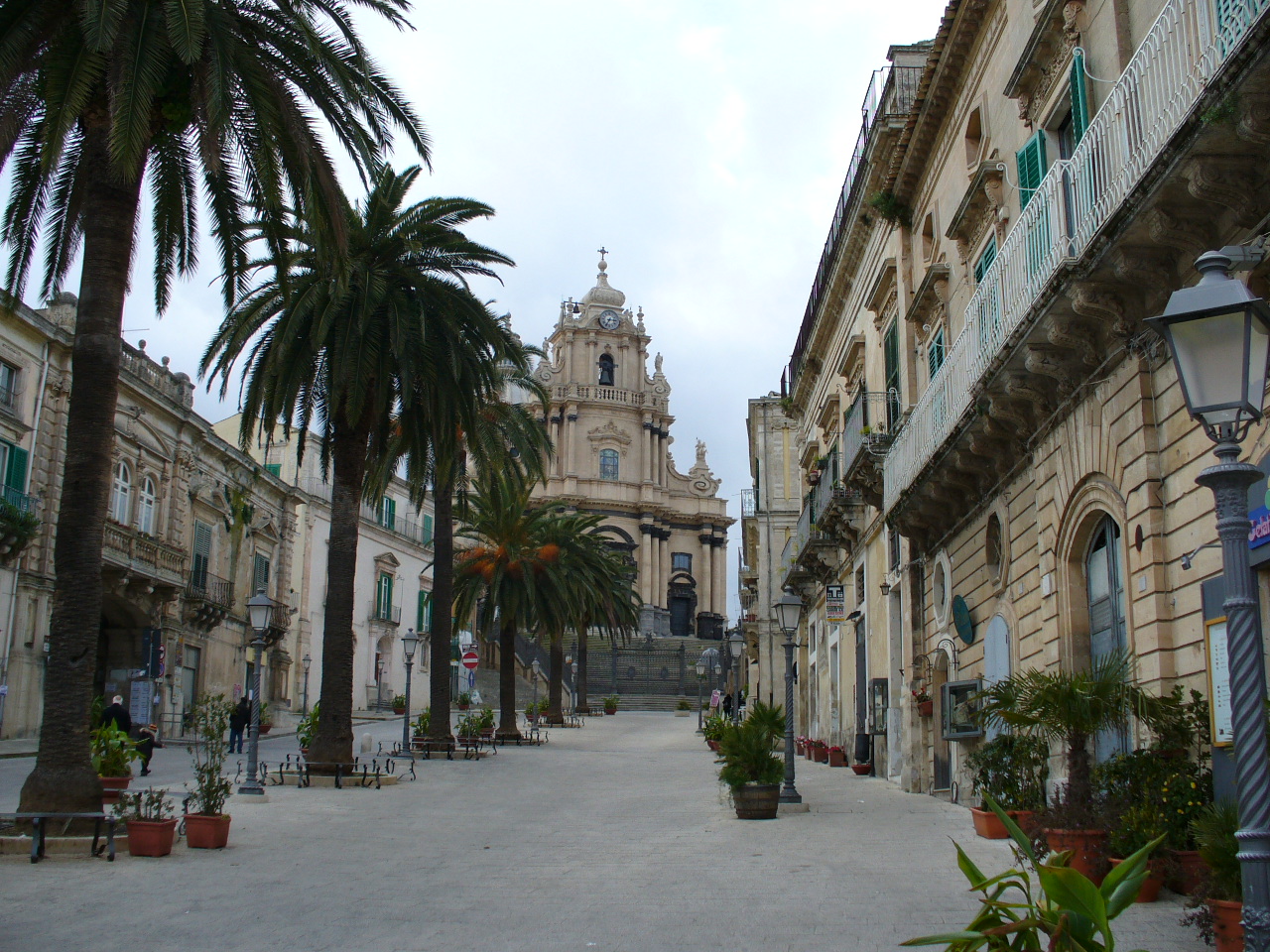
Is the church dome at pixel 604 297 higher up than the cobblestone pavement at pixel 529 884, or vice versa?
→ the church dome at pixel 604 297

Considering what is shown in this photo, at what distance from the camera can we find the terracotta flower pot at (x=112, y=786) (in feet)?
42.1

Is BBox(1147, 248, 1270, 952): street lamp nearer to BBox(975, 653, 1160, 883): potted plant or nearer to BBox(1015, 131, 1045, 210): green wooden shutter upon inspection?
BBox(975, 653, 1160, 883): potted plant

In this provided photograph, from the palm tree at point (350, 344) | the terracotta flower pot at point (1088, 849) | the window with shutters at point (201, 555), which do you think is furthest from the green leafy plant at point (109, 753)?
the window with shutters at point (201, 555)

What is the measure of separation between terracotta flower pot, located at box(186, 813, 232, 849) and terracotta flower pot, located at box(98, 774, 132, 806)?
4.43ft

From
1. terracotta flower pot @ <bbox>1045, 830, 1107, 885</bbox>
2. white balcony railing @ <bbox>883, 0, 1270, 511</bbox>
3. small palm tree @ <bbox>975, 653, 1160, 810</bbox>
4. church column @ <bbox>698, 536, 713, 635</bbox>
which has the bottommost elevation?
terracotta flower pot @ <bbox>1045, 830, 1107, 885</bbox>

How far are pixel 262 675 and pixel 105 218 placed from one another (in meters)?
33.3

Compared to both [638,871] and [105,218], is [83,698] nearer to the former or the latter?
[105,218]

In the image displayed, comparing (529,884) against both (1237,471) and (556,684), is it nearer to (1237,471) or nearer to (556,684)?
(1237,471)

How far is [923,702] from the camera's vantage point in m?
19.6

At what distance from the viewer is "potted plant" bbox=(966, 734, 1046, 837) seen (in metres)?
11.0

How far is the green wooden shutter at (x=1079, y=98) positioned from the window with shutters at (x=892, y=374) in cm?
925

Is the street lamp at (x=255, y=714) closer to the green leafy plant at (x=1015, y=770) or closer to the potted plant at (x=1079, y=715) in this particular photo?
the green leafy plant at (x=1015, y=770)

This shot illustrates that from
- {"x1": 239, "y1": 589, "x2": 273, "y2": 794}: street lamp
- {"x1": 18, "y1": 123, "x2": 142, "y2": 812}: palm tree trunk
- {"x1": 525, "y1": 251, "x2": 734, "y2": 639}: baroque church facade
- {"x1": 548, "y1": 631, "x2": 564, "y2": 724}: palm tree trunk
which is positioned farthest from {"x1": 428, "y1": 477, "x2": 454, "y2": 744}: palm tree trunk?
{"x1": 525, "y1": 251, "x2": 734, "y2": 639}: baroque church facade

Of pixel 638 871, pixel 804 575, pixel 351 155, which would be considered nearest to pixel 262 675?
pixel 804 575
